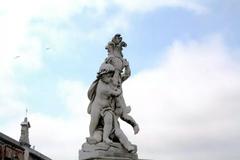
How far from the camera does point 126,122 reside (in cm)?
1096

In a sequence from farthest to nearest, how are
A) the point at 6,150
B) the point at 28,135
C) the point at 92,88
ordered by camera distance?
the point at 28,135 < the point at 6,150 < the point at 92,88

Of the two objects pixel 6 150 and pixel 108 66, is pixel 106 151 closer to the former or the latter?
pixel 108 66

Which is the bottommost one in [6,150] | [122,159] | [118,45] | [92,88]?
[122,159]

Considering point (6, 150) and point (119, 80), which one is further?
point (6, 150)

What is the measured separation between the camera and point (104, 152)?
10.1 metres

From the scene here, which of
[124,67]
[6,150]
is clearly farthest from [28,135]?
[124,67]

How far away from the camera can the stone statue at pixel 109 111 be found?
1024 centimetres

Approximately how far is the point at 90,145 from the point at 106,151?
39 cm

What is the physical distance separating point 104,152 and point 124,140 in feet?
1.83

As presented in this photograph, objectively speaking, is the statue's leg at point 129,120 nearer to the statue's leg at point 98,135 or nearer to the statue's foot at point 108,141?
the statue's leg at point 98,135

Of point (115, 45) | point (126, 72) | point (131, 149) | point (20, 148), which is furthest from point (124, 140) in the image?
point (20, 148)

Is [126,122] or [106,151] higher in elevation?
[126,122]

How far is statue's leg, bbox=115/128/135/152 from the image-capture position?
33.9 feet

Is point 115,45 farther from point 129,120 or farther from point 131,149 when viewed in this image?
point 131,149
